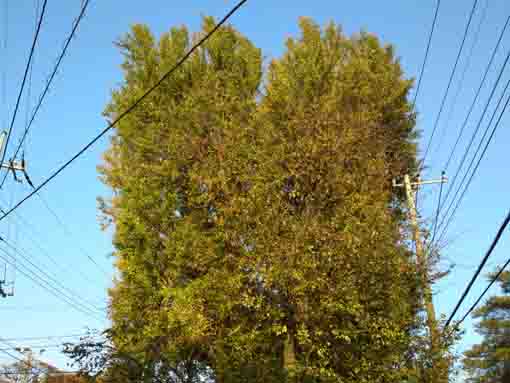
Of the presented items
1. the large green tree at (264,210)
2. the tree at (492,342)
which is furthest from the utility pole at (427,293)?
the tree at (492,342)

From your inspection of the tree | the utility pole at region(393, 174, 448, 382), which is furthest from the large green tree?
the tree

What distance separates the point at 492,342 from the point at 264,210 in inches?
1240

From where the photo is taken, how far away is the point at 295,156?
41.9 ft

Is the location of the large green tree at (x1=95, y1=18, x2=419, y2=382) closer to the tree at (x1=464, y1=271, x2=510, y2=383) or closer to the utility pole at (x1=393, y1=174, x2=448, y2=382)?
the utility pole at (x1=393, y1=174, x2=448, y2=382)

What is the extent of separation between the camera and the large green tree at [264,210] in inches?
435

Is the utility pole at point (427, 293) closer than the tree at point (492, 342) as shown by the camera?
Yes

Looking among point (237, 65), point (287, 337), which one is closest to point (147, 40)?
point (237, 65)

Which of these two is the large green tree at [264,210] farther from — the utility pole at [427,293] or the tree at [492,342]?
the tree at [492,342]

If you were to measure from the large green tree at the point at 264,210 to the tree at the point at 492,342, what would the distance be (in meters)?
24.3

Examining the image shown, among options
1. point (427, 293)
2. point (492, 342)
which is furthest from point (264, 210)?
point (492, 342)

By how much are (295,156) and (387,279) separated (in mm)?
3583

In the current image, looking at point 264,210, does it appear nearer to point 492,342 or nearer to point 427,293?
point 427,293

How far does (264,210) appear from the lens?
39.7 ft

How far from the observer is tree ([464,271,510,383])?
116 feet
